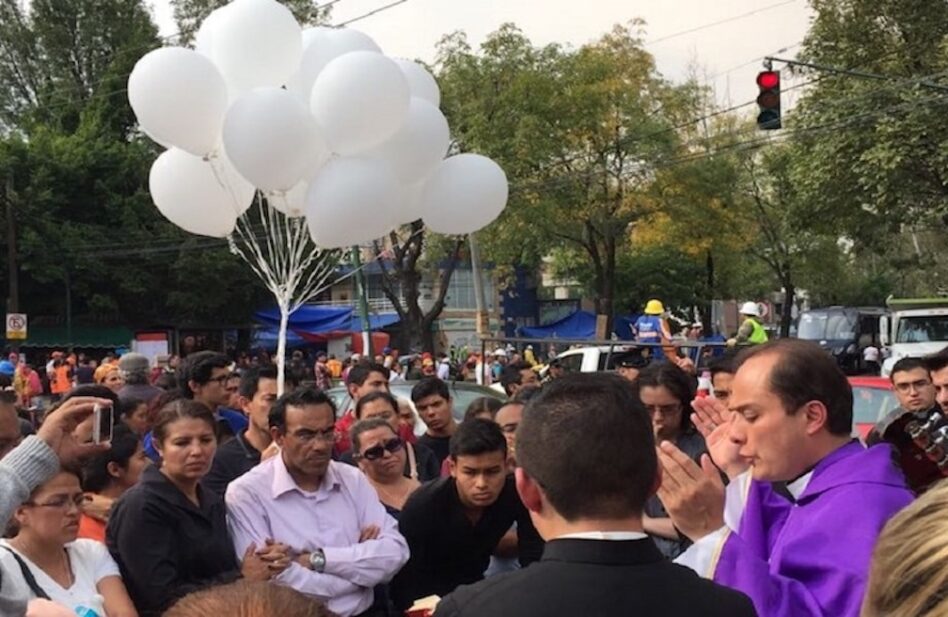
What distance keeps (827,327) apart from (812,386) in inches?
1141

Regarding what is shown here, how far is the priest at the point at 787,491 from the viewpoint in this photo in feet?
7.89

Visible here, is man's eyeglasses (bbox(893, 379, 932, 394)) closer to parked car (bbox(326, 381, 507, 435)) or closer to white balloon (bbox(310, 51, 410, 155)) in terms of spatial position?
white balloon (bbox(310, 51, 410, 155))

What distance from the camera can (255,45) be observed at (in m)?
7.96

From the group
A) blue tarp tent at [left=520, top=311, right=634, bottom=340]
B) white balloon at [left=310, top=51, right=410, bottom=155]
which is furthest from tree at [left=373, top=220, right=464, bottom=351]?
white balloon at [left=310, top=51, right=410, bottom=155]

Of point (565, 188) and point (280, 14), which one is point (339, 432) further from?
point (565, 188)

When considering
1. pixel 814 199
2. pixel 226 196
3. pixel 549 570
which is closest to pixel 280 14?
pixel 226 196

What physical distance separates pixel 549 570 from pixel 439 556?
2449mm

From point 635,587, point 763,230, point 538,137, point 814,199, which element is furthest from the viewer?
point 763,230

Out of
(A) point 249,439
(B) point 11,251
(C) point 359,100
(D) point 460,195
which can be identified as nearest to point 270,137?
(C) point 359,100

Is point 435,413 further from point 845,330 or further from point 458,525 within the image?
point 845,330

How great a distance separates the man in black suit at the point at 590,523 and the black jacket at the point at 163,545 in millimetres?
1955

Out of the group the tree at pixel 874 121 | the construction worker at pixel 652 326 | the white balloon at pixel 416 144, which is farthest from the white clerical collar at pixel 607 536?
the tree at pixel 874 121

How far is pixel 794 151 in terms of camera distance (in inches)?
1030

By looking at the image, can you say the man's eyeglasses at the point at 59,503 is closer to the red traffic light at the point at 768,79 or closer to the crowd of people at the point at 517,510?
the crowd of people at the point at 517,510
